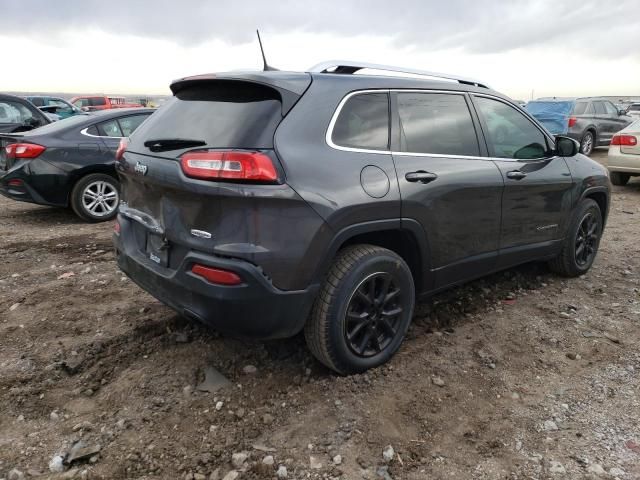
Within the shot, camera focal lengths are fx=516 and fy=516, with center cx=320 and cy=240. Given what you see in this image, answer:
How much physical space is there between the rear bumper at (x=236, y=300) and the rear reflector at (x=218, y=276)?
2 cm

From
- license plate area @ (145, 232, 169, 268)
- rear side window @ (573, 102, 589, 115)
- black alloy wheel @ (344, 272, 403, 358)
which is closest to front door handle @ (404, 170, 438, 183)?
black alloy wheel @ (344, 272, 403, 358)

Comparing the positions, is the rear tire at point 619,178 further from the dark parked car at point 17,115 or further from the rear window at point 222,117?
the dark parked car at point 17,115

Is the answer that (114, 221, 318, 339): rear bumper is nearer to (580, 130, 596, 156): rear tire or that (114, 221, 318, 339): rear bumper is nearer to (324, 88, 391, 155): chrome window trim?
(324, 88, 391, 155): chrome window trim

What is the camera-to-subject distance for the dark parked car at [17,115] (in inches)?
319

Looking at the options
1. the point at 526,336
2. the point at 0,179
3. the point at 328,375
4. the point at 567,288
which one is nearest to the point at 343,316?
the point at 328,375

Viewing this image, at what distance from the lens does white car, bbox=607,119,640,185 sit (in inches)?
358

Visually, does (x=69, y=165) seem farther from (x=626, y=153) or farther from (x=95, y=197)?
(x=626, y=153)

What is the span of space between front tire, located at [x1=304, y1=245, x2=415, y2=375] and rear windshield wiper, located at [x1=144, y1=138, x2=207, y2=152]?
97 cm

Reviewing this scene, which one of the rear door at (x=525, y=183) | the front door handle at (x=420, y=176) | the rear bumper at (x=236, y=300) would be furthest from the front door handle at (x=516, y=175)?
the rear bumper at (x=236, y=300)

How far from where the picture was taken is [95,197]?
263 inches

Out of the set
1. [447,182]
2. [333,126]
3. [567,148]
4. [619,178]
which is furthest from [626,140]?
[333,126]

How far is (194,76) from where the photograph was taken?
298 cm

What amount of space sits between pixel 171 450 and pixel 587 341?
2793 millimetres

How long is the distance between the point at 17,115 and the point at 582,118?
43.7 ft
